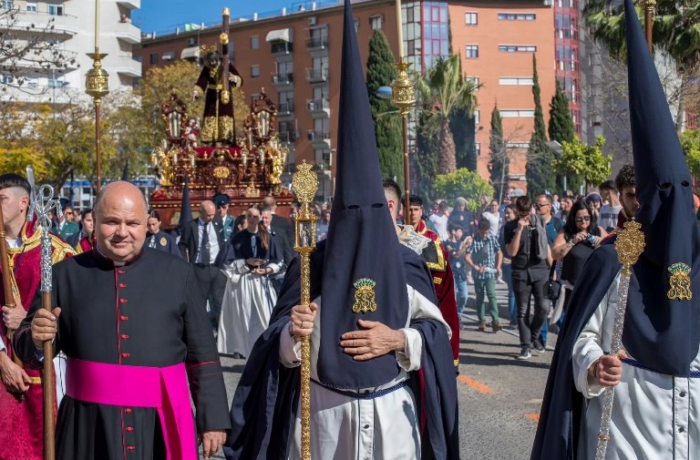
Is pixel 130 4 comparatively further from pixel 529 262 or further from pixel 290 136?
pixel 529 262

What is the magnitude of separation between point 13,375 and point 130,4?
71.3m

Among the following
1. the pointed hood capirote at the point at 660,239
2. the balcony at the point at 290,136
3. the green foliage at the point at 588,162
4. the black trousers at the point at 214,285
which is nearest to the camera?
the pointed hood capirote at the point at 660,239

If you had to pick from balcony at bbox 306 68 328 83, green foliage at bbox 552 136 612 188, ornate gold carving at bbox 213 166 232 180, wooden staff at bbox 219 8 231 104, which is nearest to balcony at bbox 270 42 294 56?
balcony at bbox 306 68 328 83

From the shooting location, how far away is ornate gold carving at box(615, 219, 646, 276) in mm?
3828

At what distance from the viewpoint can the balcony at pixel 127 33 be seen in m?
71.9

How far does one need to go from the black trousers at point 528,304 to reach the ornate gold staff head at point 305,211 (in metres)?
7.26

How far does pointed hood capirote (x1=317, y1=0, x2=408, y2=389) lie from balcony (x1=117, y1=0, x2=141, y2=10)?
233 ft

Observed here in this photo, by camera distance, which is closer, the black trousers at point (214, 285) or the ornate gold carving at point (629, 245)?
the ornate gold carving at point (629, 245)

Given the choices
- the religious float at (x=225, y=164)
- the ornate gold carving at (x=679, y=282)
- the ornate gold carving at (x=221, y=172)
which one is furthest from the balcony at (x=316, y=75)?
the ornate gold carving at (x=679, y=282)

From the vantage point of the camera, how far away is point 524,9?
78500mm

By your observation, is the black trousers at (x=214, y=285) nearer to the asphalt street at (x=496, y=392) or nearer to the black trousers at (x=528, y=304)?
the asphalt street at (x=496, y=392)

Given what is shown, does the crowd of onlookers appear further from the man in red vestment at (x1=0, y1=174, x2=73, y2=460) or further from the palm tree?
the palm tree

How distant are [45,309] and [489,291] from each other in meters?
10.2

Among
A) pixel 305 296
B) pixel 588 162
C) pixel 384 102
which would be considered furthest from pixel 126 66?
pixel 305 296
